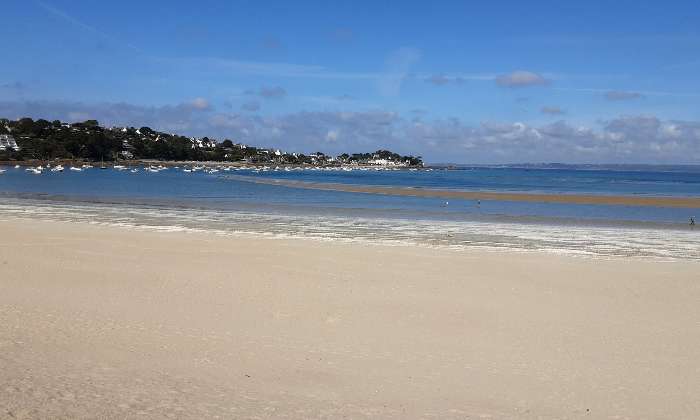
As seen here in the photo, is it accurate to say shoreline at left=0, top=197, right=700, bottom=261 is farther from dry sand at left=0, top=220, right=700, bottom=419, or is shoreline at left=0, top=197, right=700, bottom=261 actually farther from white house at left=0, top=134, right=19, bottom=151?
white house at left=0, top=134, right=19, bottom=151

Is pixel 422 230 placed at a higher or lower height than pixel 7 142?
lower

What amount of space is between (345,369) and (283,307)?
326 cm

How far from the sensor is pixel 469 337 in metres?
9.25

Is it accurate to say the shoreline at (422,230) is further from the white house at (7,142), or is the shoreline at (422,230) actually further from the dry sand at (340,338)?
the white house at (7,142)

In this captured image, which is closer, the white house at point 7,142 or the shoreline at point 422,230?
the shoreline at point 422,230

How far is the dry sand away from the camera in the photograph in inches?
261

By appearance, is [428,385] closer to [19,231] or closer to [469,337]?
[469,337]

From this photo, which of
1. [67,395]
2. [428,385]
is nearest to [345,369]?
[428,385]

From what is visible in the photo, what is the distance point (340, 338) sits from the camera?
9023 mm

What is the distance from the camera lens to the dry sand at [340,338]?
6.62 meters

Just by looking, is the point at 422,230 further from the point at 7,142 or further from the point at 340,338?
the point at 7,142

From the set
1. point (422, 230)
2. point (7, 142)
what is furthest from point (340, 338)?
point (7, 142)

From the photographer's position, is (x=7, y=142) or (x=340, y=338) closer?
(x=340, y=338)

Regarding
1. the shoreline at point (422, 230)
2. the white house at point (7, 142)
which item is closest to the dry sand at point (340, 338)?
the shoreline at point (422, 230)
